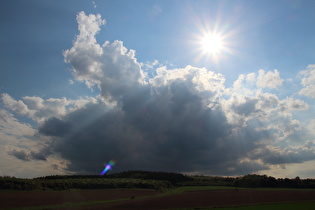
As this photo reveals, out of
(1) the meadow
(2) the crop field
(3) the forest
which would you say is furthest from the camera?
(3) the forest

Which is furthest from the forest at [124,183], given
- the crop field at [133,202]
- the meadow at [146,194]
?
the crop field at [133,202]

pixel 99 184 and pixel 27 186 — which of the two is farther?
pixel 99 184

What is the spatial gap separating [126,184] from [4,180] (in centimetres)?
4673

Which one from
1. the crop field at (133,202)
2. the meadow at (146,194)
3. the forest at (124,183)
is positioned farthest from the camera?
the forest at (124,183)

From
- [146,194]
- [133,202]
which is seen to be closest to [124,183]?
[146,194]

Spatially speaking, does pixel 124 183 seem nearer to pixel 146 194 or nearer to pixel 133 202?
pixel 146 194

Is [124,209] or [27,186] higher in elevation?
[27,186]

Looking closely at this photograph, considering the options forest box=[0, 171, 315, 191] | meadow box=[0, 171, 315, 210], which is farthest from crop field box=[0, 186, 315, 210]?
forest box=[0, 171, 315, 191]

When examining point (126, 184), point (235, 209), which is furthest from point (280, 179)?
point (235, 209)

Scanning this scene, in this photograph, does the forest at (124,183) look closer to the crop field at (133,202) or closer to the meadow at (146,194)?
the meadow at (146,194)

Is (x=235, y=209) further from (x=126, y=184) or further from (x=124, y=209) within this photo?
(x=126, y=184)

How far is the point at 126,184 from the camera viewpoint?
102m

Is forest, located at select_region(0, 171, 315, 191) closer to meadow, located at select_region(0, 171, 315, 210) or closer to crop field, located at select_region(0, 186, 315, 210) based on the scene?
meadow, located at select_region(0, 171, 315, 210)

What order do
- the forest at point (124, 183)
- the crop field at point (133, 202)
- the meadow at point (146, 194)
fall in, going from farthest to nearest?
1. the forest at point (124, 183)
2. the meadow at point (146, 194)
3. the crop field at point (133, 202)
